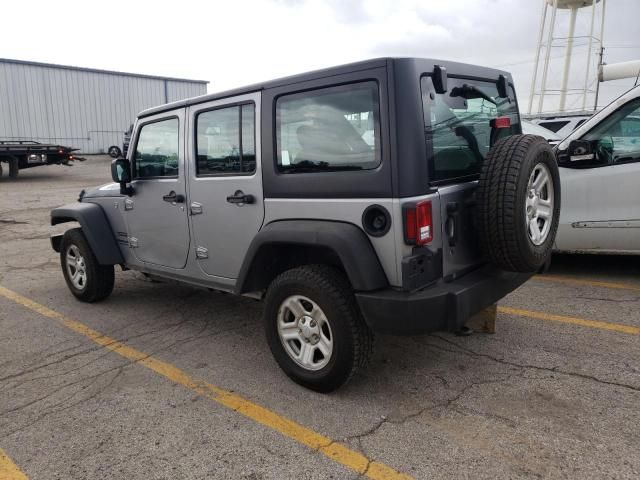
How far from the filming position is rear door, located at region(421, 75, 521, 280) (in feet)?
9.61

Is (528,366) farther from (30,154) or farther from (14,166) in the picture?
(14,166)

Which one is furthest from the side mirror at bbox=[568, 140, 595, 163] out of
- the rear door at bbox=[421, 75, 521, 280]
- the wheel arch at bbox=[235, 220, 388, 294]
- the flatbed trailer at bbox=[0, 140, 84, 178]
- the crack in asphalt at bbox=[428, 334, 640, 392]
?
A: the flatbed trailer at bbox=[0, 140, 84, 178]

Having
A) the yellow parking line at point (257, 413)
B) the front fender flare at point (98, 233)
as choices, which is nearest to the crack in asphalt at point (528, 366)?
the yellow parking line at point (257, 413)

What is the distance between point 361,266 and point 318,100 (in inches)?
41.0

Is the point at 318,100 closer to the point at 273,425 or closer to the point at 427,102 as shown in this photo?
the point at 427,102

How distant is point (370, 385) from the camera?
334 centimetres

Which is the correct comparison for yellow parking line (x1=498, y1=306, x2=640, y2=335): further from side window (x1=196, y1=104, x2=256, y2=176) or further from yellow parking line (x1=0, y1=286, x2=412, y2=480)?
side window (x1=196, y1=104, x2=256, y2=176)

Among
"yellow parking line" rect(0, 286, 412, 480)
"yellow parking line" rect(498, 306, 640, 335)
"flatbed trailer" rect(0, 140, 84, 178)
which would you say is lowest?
"yellow parking line" rect(0, 286, 412, 480)

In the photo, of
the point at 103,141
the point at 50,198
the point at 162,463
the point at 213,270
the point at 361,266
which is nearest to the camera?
the point at 162,463

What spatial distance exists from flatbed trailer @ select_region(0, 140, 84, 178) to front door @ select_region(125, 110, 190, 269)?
15.6 m

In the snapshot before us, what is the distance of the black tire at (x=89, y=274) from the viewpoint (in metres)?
5.04

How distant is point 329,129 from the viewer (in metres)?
3.10

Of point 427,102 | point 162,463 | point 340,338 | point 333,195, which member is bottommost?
point 162,463

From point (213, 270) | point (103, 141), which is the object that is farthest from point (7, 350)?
point (103, 141)
